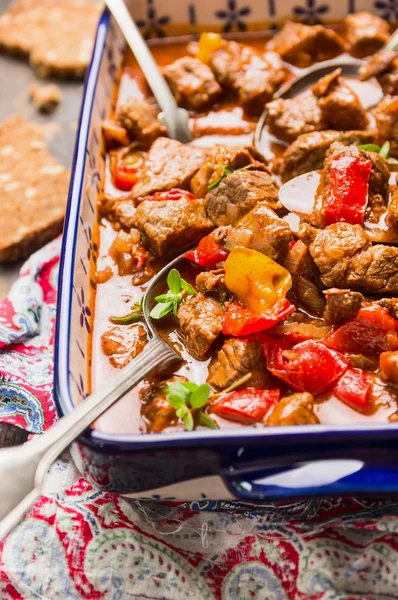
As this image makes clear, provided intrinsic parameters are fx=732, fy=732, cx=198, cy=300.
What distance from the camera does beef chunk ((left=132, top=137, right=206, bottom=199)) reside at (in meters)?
3.57

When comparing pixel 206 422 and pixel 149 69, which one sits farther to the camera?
pixel 149 69

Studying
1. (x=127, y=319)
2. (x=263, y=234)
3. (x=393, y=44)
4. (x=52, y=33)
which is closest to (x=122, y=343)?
(x=127, y=319)

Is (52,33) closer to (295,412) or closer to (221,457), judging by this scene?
(295,412)

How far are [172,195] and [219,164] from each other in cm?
27

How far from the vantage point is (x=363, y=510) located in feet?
9.45

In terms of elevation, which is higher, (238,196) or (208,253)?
(238,196)

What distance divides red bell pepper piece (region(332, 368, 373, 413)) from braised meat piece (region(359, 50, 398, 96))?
6.41 ft

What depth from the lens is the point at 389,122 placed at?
362 centimetres

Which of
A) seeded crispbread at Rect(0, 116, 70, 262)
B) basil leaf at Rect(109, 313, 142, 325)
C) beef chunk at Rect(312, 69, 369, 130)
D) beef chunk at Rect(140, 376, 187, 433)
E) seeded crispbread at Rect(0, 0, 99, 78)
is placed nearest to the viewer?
beef chunk at Rect(140, 376, 187, 433)

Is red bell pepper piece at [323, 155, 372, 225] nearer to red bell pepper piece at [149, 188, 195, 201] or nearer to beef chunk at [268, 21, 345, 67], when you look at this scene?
red bell pepper piece at [149, 188, 195, 201]

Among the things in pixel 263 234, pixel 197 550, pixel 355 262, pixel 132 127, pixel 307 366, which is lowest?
pixel 197 550

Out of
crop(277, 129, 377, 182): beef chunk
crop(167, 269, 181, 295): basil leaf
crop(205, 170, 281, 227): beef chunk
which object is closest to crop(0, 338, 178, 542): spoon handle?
crop(167, 269, 181, 295): basil leaf

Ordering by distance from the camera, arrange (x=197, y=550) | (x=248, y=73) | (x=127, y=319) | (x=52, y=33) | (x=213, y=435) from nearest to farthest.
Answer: (x=213, y=435) < (x=197, y=550) < (x=127, y=319) < (x=248, y=73) < (x=52, y=33)

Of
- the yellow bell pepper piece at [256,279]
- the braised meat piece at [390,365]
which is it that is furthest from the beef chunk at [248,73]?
the braised meat piece at [390,365]
